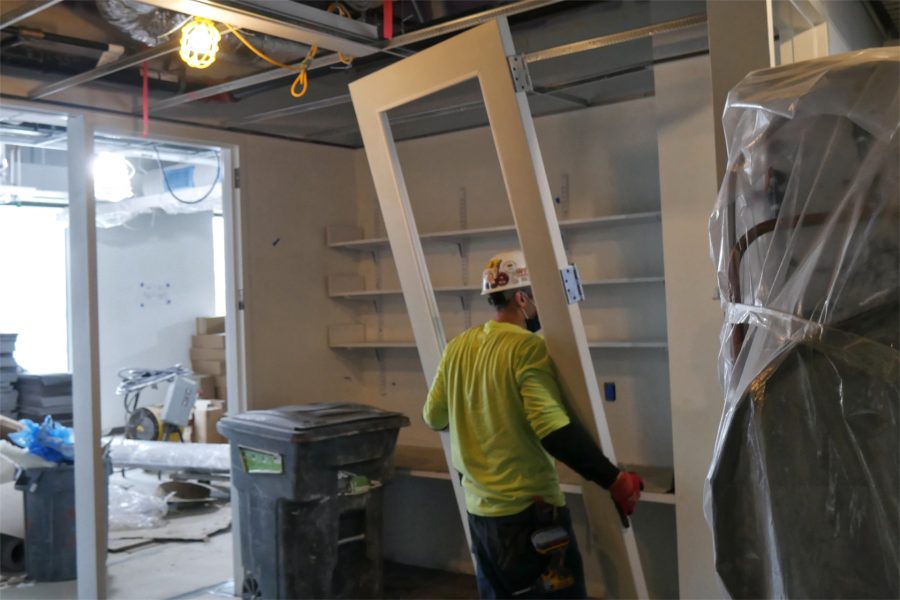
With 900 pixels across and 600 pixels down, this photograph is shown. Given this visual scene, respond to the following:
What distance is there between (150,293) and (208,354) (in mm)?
982

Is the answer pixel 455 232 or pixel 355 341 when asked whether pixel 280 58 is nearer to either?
pixel 455 232

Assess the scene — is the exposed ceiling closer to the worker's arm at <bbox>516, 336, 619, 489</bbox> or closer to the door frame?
the door frame

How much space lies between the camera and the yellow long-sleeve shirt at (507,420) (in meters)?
2.81

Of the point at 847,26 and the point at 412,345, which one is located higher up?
the point at 847,26

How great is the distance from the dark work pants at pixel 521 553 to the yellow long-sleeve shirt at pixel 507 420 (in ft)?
0.12

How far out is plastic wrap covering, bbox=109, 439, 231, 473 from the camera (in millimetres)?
6340

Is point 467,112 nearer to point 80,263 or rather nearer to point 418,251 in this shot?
point 418,251

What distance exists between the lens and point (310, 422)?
3.85 meters

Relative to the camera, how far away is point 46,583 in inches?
191

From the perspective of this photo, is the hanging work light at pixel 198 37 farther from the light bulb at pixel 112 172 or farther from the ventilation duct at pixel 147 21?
the light bulb at pixel 112 172

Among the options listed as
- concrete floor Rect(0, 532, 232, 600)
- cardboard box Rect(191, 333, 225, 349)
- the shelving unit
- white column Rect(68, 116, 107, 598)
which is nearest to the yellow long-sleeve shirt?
the shelving unit

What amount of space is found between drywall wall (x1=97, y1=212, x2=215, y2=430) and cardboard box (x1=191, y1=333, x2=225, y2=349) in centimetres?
16

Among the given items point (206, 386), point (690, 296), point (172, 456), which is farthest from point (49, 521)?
point (206, 386)

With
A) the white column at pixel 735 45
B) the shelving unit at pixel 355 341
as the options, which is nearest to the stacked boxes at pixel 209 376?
the shelving unit at pixel 355 341
